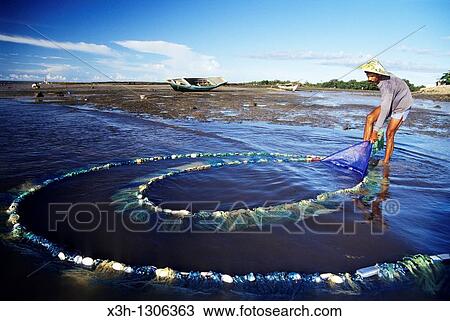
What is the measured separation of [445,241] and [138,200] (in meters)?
4.25

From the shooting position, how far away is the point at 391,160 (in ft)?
26.5

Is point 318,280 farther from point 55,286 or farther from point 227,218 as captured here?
point 55,286

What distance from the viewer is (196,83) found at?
136 feet

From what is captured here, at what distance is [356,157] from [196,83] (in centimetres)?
3645

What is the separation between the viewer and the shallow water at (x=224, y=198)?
348 centimetres

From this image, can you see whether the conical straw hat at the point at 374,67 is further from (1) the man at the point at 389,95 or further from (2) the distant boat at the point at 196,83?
(2) the distant boat at the point at 196,83

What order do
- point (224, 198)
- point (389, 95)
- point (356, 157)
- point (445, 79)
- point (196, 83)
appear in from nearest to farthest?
point (224, 198)
point (356, 157)
point (389, 95)
point (196, 83)
point (445, 79)

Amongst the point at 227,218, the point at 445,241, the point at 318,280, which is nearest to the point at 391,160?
the point at 445,241

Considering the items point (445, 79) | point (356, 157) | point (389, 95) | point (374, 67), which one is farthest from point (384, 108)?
point (445, 79)

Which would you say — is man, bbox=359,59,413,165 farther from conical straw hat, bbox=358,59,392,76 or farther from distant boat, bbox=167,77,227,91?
distant boat, bbox=167,77,227,91

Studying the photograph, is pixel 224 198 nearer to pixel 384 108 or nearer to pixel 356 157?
pixel 356 157

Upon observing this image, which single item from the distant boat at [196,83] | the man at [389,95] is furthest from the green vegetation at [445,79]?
the man at [389,95]

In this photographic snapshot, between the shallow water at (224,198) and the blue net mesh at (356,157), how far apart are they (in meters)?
0.31
